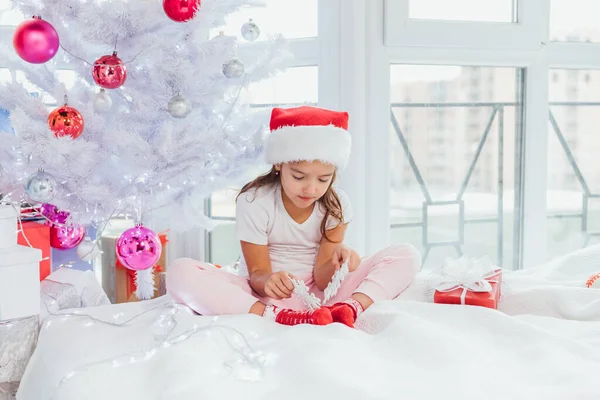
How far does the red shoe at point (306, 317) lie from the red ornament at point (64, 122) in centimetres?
63

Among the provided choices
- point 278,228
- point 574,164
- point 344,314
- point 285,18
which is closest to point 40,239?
point 278,228

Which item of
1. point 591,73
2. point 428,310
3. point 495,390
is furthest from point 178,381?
point 591,73

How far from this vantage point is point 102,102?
1678 mm

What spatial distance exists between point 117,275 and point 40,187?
1.89 feet

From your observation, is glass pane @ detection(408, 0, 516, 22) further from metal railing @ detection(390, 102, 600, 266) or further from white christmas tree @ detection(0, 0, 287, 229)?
white christmas tree @ detection(0, 0, 287, 229)

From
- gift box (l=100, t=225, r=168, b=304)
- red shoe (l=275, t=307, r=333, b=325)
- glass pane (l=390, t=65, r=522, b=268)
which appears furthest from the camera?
glass pane (l=390, t=65, r=522, b=268)

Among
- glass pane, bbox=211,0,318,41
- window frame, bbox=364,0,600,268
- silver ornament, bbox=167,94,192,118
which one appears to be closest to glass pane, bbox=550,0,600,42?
window frame, bbox=364,0,600,268

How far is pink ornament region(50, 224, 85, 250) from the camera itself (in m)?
1.75

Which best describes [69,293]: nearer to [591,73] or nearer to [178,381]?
[178,381]

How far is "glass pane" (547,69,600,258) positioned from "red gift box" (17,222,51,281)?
1.76 metres

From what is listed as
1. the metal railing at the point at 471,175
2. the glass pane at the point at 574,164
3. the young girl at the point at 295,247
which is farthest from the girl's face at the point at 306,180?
the glass pane at the point at 574,164

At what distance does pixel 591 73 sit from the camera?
258cm

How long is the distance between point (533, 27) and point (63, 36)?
5.16 ft

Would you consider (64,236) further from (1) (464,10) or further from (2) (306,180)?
(1) (464,10)
